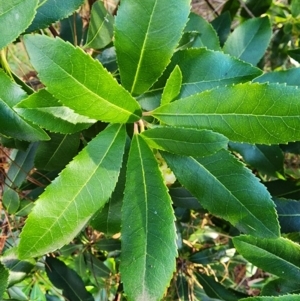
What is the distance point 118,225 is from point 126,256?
0.17 meters

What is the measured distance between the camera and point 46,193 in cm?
66

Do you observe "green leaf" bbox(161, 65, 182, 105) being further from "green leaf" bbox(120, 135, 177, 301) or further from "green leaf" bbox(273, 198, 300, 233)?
"green leaf" bbox(273, 198, 300, 233)

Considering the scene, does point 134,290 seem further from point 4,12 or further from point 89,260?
point 89,260

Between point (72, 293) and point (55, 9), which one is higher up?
point (55, 9)

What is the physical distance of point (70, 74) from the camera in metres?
0.64

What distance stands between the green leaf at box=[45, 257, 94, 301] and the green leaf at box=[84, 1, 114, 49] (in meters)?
0.56

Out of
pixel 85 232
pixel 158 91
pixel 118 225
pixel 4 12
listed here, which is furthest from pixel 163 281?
pixel 85 232

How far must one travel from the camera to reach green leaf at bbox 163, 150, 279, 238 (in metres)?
0.72

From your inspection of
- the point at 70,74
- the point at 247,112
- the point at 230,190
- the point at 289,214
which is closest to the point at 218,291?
the point at 289,214

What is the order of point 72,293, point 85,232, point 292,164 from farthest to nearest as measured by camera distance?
point 292,164
point 85,232
point 72,293

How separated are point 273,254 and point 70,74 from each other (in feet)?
1.82

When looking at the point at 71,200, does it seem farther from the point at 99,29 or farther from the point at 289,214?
the point at 289,214

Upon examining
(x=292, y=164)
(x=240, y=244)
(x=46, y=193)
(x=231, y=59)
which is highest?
(x=231, y=59)

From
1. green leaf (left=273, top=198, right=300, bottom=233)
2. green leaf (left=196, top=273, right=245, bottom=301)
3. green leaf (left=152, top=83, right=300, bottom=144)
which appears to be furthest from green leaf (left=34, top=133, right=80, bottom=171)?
green leaf (left=196, top=273, right=245, bottom=301)
